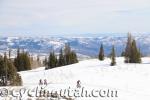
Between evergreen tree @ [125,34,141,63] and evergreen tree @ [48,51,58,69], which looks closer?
evergreen tree @ [125,34,141,63]

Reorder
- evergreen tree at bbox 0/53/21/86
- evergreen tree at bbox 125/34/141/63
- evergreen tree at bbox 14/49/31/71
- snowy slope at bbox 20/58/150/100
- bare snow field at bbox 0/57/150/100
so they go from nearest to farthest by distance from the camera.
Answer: evergreen tree at bbox 0/53/21/86
bare snow field at bbox 0/57/150/100
snowy slope at bbox 20/58/150/100
evergreen tree at bbox 125/34/141/63
evergreen tree at bbox 14/49/31/71

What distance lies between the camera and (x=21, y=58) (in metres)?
120

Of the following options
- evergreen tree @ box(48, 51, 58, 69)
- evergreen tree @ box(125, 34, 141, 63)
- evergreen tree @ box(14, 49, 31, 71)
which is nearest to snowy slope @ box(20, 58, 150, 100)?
evergreen tree @ box(125, 34, 141, 63)

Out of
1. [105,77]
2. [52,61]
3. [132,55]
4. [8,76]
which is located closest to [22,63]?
[52,61]

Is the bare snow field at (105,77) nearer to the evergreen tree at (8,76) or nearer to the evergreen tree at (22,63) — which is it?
the evergreen tree at (8,76)

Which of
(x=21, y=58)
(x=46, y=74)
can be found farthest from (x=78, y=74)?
(x=21, y=58)

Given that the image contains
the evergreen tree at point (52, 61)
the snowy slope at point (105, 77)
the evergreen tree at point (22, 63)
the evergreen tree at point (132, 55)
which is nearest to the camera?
the snowy slope at point (105, 77)

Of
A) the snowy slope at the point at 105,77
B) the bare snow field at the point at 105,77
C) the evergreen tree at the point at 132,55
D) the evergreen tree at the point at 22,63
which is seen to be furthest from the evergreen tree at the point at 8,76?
the evergreen tree at the point at 22,63

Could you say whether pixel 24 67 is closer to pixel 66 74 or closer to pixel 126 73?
pixel 66 74

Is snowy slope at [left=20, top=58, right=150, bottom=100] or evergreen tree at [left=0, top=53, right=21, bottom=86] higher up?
evergreen tree at [left=0, top=53, right=21, bottom=86]

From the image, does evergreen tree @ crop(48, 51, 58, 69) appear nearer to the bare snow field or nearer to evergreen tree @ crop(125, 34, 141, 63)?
evergreen tree @ crop(125, 34, 141, 63)

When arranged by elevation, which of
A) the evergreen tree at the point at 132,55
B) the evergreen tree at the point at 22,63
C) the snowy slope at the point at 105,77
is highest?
the evergreen tree at the point at 132,55

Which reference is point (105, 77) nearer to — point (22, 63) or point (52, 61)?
point (52, 61)

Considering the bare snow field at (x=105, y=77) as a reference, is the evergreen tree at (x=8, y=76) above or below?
above
